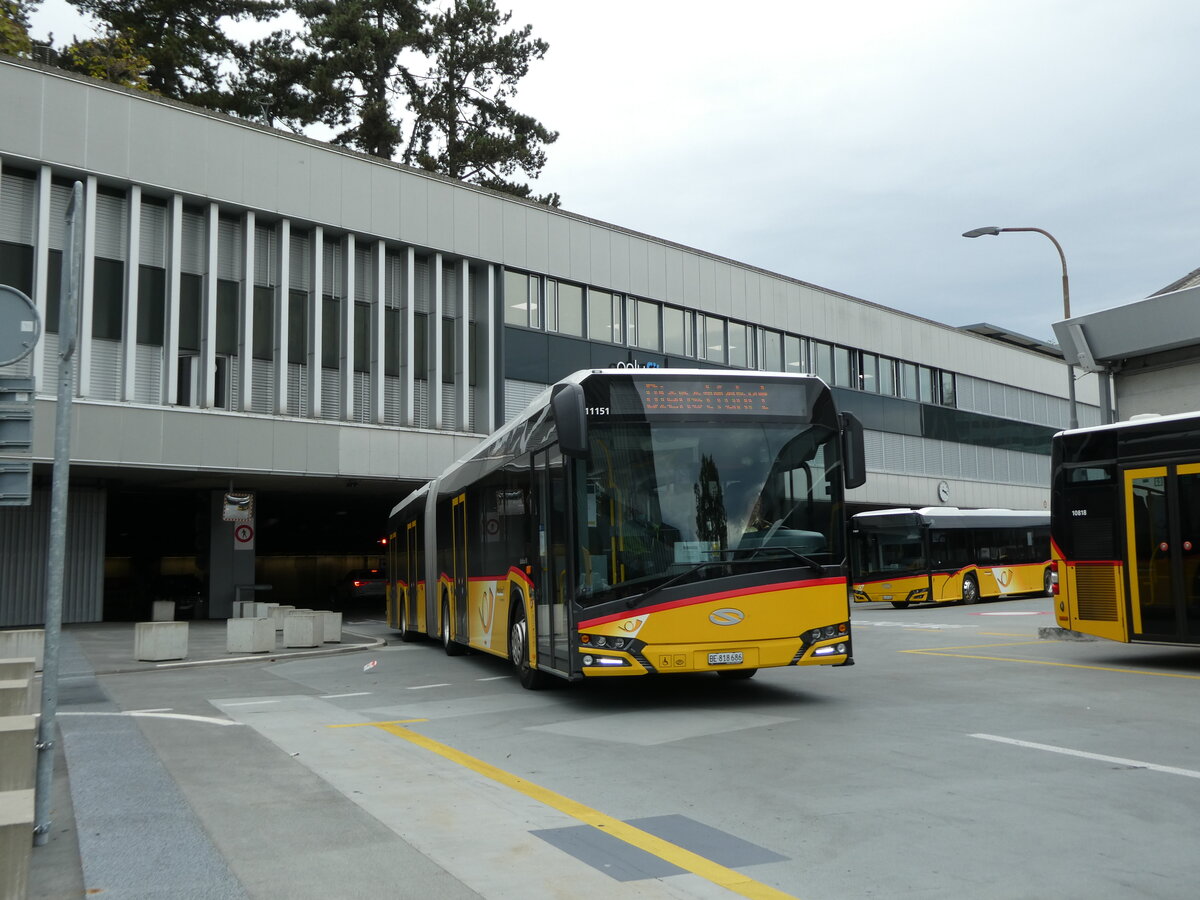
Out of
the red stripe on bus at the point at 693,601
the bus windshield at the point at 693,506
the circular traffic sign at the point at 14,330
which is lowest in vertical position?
the red stripe on bus at the point at 693,601

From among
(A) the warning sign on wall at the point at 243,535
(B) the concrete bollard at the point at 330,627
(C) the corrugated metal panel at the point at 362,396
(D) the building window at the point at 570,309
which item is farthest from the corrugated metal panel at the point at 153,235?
(D) the building window at the point at 570,309

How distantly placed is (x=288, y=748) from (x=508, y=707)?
3.05 metres

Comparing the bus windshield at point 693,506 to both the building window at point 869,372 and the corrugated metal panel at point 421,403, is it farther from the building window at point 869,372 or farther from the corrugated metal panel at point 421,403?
the building window at point 869,372

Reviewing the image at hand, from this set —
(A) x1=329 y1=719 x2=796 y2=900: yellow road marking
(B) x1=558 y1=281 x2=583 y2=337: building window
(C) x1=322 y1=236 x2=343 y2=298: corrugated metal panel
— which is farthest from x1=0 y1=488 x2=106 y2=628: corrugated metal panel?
(A) x1=329 y1=719 x2=796 y2=900: yellow road marking

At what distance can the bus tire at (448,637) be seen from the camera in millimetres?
18298

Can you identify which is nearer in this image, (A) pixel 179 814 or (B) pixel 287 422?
(A) pixel 179 814

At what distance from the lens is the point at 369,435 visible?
2992 cm

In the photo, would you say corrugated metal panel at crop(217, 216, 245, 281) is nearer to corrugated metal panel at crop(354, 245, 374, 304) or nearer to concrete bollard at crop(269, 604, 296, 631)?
corrugated metal panel at crop(354, 245, 374, 304)

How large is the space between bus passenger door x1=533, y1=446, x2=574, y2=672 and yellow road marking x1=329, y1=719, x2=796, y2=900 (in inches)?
83.6

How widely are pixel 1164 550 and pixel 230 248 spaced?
77.5 feet

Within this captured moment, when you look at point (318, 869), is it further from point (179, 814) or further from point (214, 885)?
point (179, 814)

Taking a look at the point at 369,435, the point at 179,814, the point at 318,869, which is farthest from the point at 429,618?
the point at 318,869

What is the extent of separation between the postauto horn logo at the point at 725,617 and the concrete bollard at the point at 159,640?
11.2 metres

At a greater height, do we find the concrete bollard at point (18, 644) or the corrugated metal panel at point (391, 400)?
the corrugated metal panel at point (391, 400)
